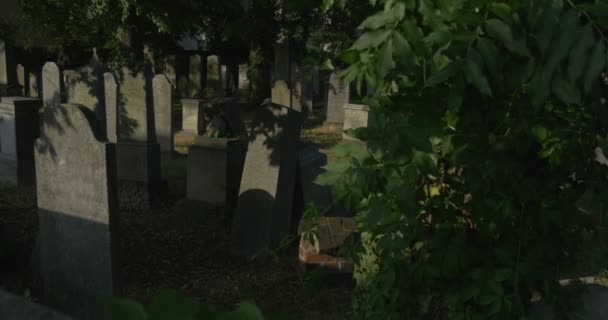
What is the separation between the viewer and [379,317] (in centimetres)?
274

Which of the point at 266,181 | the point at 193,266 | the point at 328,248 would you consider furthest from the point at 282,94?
the point at 328,248

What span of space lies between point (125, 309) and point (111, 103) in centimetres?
830

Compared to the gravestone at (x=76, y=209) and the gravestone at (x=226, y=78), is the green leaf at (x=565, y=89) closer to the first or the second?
the gravestone at (x=76, y=209)

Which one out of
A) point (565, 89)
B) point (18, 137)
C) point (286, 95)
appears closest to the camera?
point (565, 89)

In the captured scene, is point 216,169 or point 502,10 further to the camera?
point 216,169

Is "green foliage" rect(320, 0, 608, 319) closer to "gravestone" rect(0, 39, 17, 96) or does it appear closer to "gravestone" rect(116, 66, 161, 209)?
"gravestone" rect(116, 66, 161, 209)

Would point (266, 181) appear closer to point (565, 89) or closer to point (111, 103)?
point (111, 103)

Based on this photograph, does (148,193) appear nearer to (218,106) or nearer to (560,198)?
(218,106)

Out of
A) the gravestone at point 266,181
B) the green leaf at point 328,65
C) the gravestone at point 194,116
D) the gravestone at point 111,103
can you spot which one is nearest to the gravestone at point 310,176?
the gravestone at point 266,181

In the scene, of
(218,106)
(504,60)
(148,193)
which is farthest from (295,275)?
(218,106)

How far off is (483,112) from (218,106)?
1017 centimetres

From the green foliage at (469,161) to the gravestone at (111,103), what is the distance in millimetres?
6426

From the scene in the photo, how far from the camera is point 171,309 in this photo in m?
0.62

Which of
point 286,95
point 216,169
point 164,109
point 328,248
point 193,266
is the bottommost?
point 193,266
